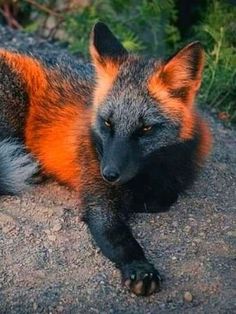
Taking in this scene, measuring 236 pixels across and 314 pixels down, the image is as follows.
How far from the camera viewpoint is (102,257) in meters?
4.57

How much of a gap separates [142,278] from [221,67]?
387 cm

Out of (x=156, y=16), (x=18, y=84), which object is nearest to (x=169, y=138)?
(x=18, y=84)

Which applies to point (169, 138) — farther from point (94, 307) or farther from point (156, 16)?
point (156, 16)

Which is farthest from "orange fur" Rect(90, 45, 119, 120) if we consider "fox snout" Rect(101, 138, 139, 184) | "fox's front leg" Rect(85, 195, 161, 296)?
"fox's front leg" Rect(85, 195, 161, 296)

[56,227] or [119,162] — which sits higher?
[119,162]

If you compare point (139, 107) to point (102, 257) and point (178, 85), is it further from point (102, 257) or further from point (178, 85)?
point (102, 257)

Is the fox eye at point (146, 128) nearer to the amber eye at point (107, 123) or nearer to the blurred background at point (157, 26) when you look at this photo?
the amber eye at point (107, 123)

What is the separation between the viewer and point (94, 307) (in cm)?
411

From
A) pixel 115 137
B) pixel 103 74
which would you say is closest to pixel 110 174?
pixel 115 137

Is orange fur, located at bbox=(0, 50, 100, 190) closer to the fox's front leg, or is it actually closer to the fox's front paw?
the fox's front leg

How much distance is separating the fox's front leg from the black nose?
0.30 metres

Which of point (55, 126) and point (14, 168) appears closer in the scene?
point (14, 168)

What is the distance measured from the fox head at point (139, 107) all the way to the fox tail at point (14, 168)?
66cm

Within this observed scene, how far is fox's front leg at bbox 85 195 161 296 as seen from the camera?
4211mm
